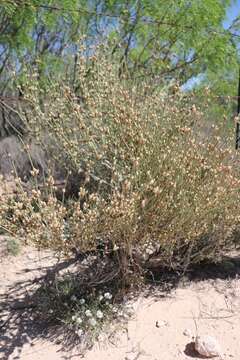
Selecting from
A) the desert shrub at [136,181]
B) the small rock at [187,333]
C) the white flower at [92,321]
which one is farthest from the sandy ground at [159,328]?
the desert shrub at [136,181]

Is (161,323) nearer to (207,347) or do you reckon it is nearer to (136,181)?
(207,347)

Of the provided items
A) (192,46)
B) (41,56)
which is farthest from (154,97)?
(41,56)

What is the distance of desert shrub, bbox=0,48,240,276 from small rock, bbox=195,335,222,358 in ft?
2.15

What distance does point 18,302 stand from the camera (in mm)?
3650

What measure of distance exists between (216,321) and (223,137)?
4.30ft

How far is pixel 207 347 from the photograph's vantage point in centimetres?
290

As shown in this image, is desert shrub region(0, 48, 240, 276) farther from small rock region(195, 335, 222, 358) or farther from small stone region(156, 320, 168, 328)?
small rock region(195, 335, 222, 358)

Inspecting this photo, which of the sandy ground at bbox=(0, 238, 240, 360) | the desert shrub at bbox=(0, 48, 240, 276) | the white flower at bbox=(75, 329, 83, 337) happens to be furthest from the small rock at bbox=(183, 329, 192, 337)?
the white flower at bbox=(75, 329, 83, 337)

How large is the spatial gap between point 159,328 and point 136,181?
1.02 metres

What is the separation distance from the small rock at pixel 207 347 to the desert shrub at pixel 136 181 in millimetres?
656

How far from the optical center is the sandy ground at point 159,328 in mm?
2998

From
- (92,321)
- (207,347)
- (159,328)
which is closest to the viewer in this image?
(207,347)

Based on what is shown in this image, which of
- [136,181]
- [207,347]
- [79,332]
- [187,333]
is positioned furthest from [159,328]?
[136,181]

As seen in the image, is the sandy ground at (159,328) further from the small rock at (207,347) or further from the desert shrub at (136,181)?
the desert shrub at (136,181)
